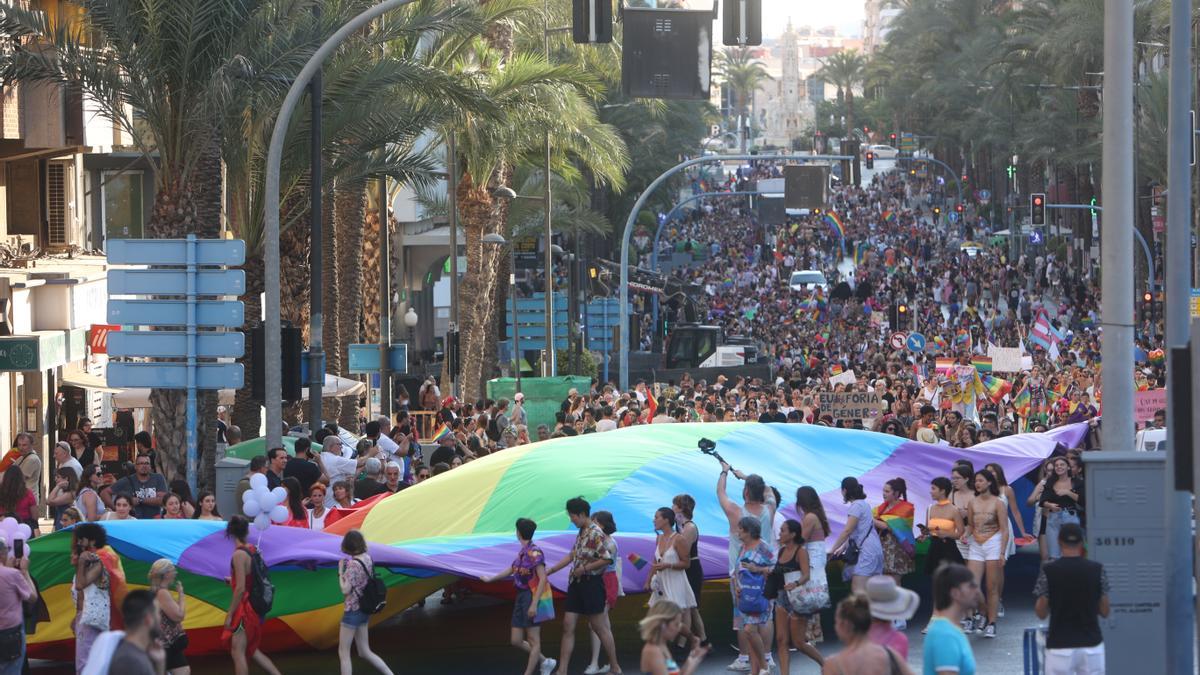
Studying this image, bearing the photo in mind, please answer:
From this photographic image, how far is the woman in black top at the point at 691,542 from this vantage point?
45.7 ft

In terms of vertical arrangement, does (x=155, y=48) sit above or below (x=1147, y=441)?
above

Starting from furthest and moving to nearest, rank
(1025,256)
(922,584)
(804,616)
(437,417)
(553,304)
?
(1025,256) → (553,304) → (437,417) → (922,584) → (804,616)

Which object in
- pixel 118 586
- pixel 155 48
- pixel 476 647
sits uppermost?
pixel 155 48

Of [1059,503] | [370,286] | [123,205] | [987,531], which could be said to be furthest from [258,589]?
[123,205]

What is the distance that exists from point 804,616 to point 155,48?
11.6 metres

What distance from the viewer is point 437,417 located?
27.9 metres

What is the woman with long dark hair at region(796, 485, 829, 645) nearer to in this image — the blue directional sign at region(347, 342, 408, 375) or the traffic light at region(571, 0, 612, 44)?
the traffic light at region(571, 0, 612, 44)

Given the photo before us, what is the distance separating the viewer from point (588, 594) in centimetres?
1378

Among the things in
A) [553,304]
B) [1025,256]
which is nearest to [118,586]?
[553,304]

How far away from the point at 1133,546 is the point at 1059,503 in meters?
4.57

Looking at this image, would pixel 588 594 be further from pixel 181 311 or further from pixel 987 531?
pixel 181 311

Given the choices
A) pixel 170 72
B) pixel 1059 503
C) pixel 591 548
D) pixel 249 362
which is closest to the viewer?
pixel 591 548

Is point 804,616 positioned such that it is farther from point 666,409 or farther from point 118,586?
point 666,409

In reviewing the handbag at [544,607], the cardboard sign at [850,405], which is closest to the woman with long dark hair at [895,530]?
the handbag at [544,607]
